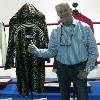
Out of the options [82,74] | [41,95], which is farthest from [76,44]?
[41,95]

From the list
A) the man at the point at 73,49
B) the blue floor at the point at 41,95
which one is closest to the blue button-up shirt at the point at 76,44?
the man at the point at 73,49

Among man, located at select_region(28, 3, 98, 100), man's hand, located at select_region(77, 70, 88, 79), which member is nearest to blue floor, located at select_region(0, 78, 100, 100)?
man, located at select_region(28, 3, 98, 100)

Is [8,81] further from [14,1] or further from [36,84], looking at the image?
[14,1]

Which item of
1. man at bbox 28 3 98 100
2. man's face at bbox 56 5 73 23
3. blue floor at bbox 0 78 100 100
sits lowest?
blue floor at bbox 0 78 100 100

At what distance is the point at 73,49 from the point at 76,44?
0.05 meters

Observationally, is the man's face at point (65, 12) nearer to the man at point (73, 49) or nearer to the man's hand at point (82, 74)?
the man at point (73, 49)

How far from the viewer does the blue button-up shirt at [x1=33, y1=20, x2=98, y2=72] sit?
2301 millimetres

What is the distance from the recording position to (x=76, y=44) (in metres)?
2.32

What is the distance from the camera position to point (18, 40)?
2959mm

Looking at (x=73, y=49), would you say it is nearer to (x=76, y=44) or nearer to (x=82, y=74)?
(x=76, y=44)

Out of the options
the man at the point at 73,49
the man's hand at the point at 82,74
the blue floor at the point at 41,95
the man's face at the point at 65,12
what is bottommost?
the blue floor at the point at 41,95

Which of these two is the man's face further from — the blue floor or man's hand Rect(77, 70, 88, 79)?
the blue floor

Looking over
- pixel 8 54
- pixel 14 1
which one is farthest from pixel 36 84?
pixel 14 1

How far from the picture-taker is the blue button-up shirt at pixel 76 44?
2301 millimetres
